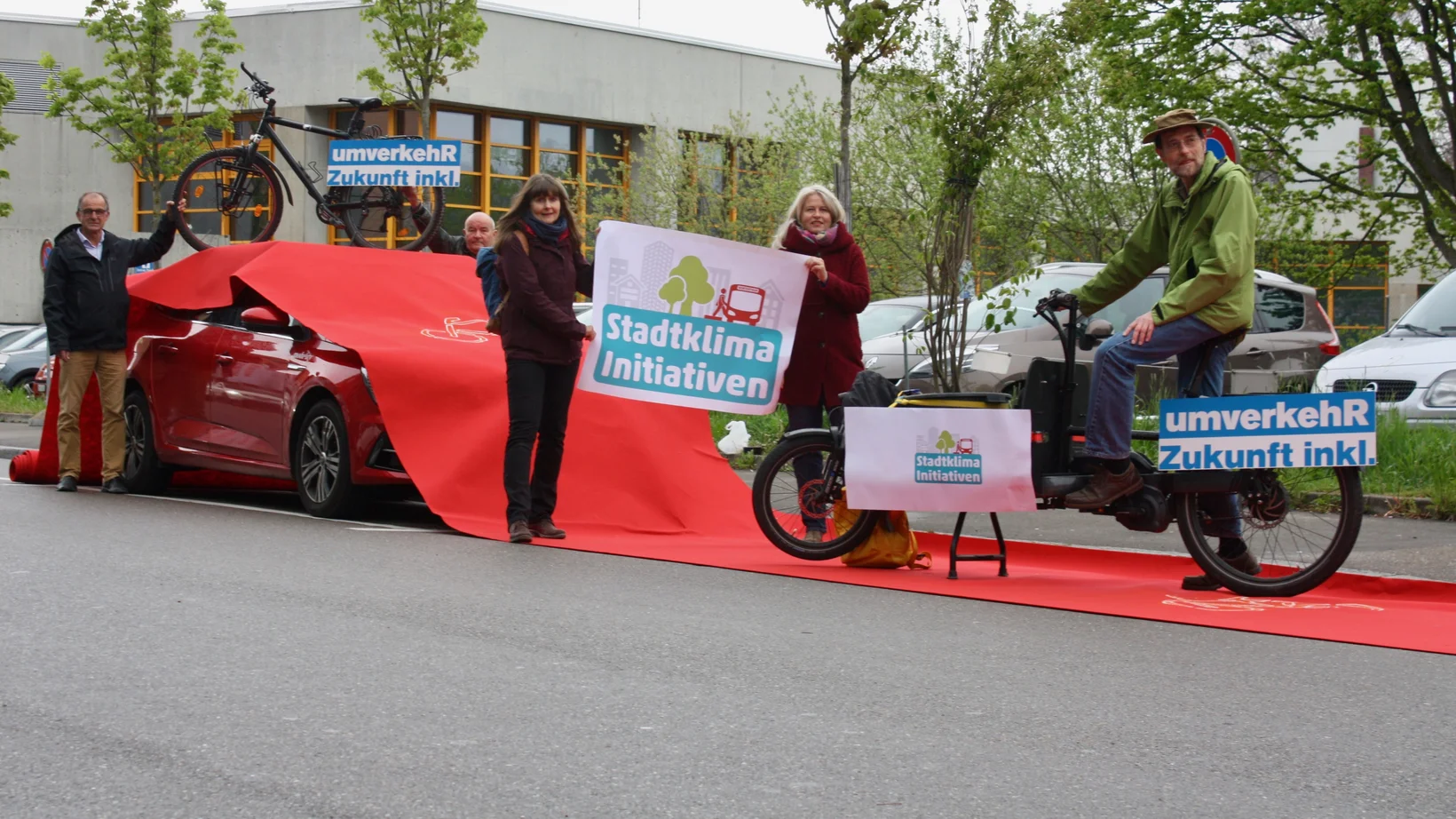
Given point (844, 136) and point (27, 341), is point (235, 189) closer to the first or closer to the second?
point (844, 136)

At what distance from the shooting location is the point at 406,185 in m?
11.6

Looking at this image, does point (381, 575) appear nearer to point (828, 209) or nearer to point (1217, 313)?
point (828, 209)

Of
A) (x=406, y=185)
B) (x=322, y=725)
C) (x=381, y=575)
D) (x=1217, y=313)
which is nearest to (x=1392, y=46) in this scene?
(x=406, y=185)

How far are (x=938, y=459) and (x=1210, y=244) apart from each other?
5.21ft

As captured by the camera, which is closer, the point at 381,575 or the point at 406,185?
the point at 381,575

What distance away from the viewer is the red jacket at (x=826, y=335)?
877cm

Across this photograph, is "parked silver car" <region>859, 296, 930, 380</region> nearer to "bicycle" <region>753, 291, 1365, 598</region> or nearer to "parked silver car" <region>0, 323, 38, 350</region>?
"bicycle" <region>753, 291, 1365, 598</region>

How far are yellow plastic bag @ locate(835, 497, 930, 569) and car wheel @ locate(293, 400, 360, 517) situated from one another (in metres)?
3.16

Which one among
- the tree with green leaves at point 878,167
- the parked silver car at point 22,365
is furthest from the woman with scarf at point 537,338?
the parked silver car at point 22,365

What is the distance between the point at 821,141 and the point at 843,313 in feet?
102

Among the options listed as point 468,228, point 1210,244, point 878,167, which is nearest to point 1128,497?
point 1210,244

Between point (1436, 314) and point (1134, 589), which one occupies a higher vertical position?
point (1436, 314)

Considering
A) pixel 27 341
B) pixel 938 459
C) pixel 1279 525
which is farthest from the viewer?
pixel 27 341

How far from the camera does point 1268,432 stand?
23.5ft
